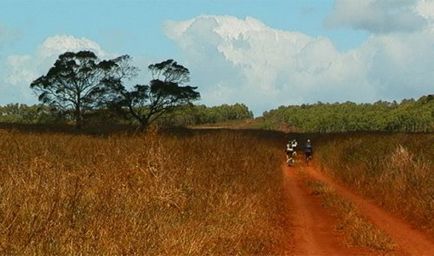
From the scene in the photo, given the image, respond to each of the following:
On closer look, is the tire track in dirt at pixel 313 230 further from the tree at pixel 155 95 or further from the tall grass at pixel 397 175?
the tree at pixel 155 95

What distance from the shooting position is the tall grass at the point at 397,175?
1605cm

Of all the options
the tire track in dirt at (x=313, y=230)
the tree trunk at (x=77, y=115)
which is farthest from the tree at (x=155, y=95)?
the tire track in dirt at (x=313, y=230)

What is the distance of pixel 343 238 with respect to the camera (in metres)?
13.0

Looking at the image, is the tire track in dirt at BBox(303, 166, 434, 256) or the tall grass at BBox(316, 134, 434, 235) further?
the tall grass at BBox(316, 134, 434, 235)

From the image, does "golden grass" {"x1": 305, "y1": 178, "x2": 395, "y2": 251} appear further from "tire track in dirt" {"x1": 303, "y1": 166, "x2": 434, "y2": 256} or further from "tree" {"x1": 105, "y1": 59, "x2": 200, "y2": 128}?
"tree" {"x1": 105, "y1": 59, "x2": 200, "y2": 128}

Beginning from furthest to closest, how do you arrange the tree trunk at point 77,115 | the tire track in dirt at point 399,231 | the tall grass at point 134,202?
1. the tree trunk at point 77,115
2. the tire track in dirt at point 399,231
3. the tall grass at point 134,202

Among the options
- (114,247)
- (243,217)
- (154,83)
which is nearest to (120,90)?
(154,83)

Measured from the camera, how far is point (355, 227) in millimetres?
13539

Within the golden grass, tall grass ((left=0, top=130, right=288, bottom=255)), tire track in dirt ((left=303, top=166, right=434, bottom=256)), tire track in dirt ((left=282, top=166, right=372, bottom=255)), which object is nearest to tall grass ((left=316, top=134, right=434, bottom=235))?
tire track in dirt ((left=303, top=166, right=434, bottom=256))

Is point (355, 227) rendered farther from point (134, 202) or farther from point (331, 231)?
point (134, 202)

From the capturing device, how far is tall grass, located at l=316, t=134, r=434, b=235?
16.0m

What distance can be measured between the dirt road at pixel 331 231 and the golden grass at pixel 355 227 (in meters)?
0.19

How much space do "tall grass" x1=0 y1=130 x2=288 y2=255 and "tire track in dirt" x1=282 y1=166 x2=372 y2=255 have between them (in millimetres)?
449

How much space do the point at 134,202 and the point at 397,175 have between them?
11667mm
